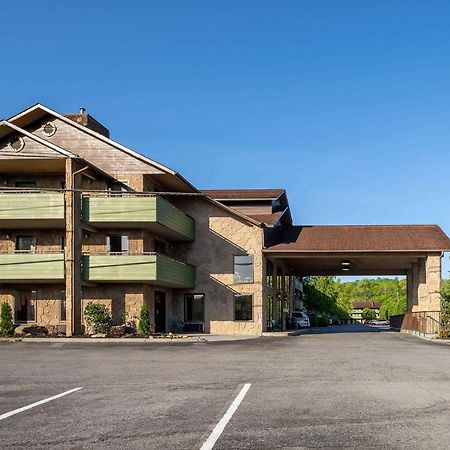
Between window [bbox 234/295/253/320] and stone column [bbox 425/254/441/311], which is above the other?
stone column [bbox 425/254/441/311]

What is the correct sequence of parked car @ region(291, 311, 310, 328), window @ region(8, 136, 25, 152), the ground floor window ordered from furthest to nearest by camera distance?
parked car @ region(291, 311, 310, 328) < the ground floor window < window @ region(8, 136, 25, 152)

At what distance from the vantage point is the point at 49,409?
1087 cm

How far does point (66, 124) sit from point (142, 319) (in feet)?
41.1

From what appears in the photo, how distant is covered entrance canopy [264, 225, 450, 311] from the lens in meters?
40.5

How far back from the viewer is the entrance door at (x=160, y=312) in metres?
40.3

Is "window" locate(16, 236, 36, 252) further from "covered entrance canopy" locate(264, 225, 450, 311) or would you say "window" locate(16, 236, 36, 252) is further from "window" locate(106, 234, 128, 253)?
"covered entrance canopy" locate(264, 225, 450, 311)

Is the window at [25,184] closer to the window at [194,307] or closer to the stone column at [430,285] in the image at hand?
the window at [194,307]

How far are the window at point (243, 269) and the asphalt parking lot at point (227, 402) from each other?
1984 centimetres

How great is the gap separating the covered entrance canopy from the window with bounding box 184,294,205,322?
5.33 meters

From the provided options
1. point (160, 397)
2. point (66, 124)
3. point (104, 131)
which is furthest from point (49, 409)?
point (104, 131)

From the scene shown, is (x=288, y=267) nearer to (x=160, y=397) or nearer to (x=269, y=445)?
(x=160, y=397)

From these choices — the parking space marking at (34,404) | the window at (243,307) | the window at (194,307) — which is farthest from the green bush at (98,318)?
the parking space marking at (34,404)

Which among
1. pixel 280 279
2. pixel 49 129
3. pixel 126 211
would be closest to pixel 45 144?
→ pixel 49 129

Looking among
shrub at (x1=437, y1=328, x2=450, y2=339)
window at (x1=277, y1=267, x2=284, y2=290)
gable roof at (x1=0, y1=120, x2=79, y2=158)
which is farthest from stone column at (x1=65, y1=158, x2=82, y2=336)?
window at (x1=277, y1=267, x2=284, y2=290)
